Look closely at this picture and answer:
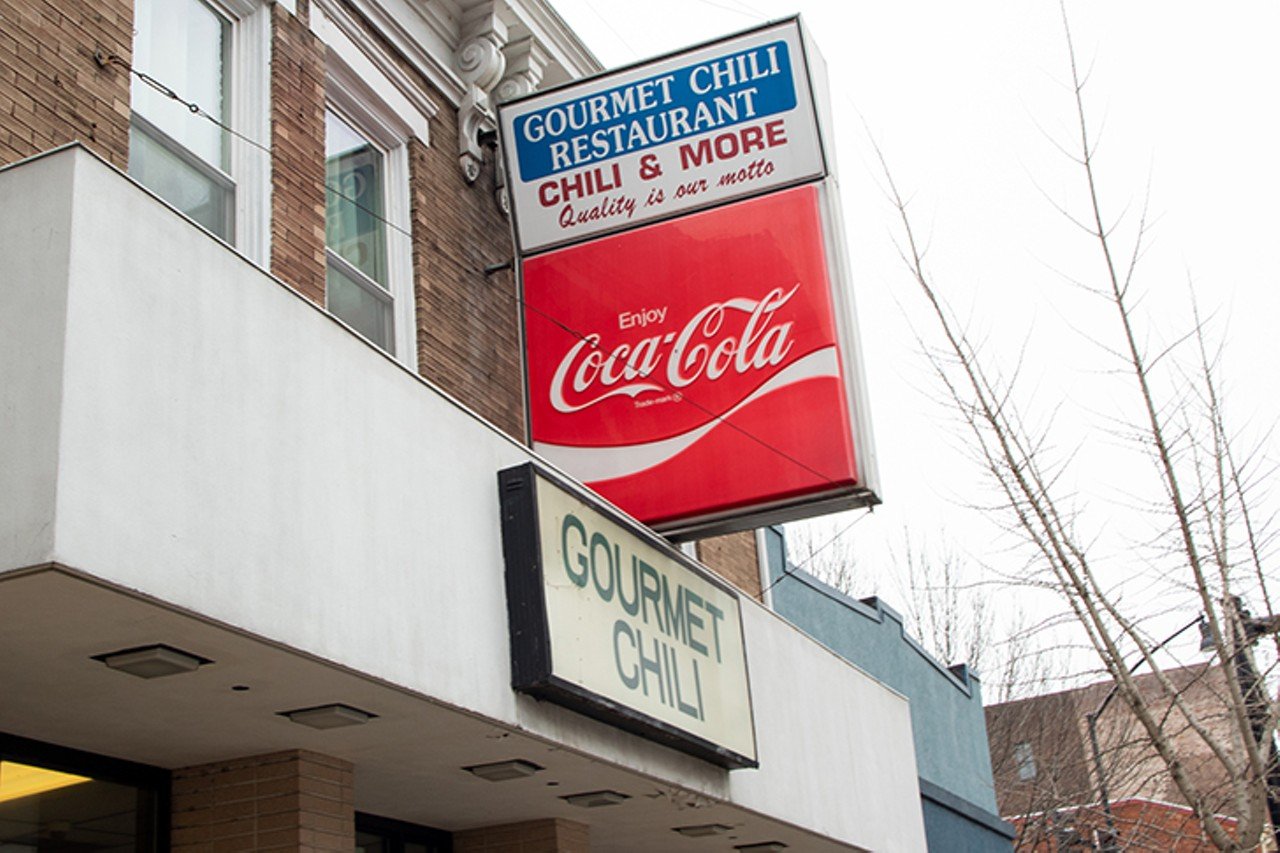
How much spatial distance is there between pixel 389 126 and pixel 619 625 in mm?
4508

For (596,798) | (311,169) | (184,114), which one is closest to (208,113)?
(184,114)

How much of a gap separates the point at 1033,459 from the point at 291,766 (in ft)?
25.9

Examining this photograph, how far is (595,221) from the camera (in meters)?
10.8

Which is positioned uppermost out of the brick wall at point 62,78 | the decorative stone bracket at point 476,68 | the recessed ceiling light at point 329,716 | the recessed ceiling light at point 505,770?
the decorative stone bracket at point 476,68

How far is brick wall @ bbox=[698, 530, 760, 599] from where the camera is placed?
13656 mm

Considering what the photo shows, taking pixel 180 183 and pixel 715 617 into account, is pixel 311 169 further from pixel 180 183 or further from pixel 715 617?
pixel 715 617

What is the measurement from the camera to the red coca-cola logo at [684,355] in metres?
10.2

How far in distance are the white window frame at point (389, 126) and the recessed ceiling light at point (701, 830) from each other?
3.29m

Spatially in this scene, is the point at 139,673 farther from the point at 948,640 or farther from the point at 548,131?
the point at 948,640

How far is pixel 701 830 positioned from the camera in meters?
9.95

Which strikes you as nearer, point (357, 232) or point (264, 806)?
point (264, 806)

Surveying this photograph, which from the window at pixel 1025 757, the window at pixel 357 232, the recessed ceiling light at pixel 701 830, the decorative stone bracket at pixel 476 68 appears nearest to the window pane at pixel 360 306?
the window at pixel 357 232

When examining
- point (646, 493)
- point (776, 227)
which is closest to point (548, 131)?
point (776, 227)

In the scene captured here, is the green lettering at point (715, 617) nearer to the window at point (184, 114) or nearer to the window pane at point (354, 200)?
the window pane at point (354, 200)
